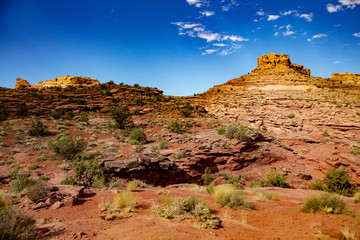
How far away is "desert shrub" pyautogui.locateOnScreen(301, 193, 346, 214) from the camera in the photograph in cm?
531

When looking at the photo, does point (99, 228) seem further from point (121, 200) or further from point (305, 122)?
point (305, 122)

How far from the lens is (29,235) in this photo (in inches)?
130

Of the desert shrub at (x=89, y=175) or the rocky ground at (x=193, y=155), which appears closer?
the rocky ground at (x=193, y=155)

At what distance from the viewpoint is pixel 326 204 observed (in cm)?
554

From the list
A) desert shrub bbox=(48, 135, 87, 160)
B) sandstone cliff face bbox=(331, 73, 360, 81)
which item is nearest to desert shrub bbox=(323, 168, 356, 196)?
desert shrub bbox=(48, 135, 87, 160)

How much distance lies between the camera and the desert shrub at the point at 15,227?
9.90ft

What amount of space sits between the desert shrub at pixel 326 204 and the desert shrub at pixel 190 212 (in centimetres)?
367

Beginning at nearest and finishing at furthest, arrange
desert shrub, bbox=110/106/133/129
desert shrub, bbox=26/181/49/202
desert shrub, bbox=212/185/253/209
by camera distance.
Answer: desert shrub, bbox=26/181/49/202 → desert shrub, bbox=212/185/253/209 → desert shrub, bbox=110/106/133/129

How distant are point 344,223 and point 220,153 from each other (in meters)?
9.30

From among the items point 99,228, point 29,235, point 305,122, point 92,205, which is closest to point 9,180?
point 92,205

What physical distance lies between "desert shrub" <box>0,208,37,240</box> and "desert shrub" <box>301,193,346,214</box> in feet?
25.5

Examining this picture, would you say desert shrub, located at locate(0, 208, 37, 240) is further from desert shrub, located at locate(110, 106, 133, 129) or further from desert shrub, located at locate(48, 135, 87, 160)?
desert shrub, located at locate(110, 106, 133, 129)

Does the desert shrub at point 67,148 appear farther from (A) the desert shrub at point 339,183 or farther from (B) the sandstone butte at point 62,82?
(B) the sandstone butte at point 62,82

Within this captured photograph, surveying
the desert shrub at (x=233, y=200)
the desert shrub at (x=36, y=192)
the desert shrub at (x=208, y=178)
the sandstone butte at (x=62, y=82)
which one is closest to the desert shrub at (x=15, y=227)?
the desert shrub at (x=36, y=192)
